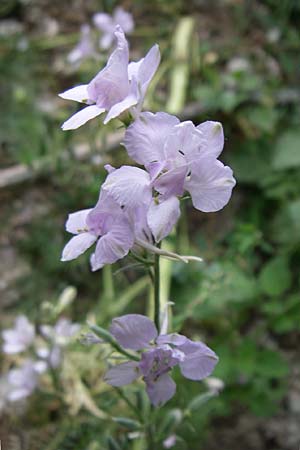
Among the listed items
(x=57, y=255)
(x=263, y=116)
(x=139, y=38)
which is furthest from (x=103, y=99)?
(x=139, y=38)

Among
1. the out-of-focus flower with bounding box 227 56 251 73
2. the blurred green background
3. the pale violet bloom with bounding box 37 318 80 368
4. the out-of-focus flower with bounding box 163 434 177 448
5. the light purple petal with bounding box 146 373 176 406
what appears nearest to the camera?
the light purple petal with bounding box 146 373 176 406

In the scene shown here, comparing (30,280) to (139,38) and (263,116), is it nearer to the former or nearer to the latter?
(263,116)

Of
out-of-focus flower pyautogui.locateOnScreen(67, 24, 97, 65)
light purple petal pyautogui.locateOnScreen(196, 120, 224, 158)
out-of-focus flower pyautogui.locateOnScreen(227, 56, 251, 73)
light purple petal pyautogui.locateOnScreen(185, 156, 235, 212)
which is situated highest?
light purple petal pyautogui.locateOnScreen(196, 120, 224, 158)

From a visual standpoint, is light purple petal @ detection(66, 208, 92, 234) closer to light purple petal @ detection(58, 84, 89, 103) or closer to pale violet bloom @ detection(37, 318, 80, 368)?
light purple petal @ detection(58, 84, 89, 103)

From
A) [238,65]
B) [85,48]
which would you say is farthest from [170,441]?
[238,65]

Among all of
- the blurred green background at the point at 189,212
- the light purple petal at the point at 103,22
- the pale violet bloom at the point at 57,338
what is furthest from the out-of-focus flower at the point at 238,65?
the pale violet bloom at the point at 57,338

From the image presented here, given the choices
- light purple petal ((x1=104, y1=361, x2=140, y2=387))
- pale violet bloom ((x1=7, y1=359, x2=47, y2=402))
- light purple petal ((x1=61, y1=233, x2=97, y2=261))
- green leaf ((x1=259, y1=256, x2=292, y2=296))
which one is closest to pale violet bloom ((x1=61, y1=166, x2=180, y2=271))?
light purple petal ((x1=61, y1=233, x2=97, y2=261))
